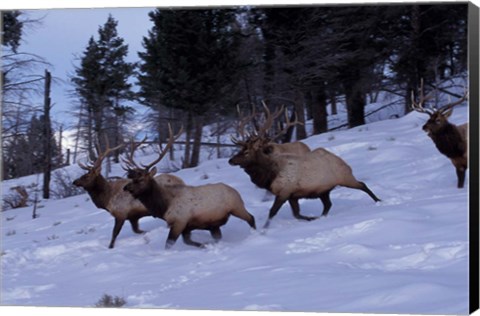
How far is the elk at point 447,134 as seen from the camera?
4.95m

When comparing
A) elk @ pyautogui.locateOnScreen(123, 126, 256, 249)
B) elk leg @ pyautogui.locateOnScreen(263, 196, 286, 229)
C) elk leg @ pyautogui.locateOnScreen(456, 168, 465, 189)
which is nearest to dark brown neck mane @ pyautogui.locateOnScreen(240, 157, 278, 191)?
elk leg @ pyautogui.locateOnScreen(263, 196, 286, 229)

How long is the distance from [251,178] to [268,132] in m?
0.44

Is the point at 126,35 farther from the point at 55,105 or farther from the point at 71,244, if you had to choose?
the point at 71,244

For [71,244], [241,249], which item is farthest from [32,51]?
[241,249]

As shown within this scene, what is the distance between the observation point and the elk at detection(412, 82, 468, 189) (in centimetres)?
495

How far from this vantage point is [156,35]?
5.05 metres

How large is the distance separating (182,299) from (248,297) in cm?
43

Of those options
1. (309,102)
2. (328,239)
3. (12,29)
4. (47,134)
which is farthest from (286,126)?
(12,29)

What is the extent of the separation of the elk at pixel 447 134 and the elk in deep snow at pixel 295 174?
0.72 m

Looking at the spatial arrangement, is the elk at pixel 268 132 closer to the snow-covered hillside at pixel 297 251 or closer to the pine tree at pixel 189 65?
the snow-covered hillside at pixel 297 251

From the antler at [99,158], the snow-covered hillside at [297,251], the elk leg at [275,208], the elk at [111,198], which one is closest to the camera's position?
the snow-covered hillside at [297,251]

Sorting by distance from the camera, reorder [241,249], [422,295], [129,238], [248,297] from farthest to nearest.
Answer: [129,238] → [241,249] → [248,297] → [422,295]

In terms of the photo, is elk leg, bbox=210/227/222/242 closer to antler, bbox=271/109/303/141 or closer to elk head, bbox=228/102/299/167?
elk head, bbox=228/102/299/167

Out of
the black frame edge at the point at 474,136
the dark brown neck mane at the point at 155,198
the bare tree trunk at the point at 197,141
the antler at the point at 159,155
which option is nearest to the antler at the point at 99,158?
the antler at the point at 159,155
